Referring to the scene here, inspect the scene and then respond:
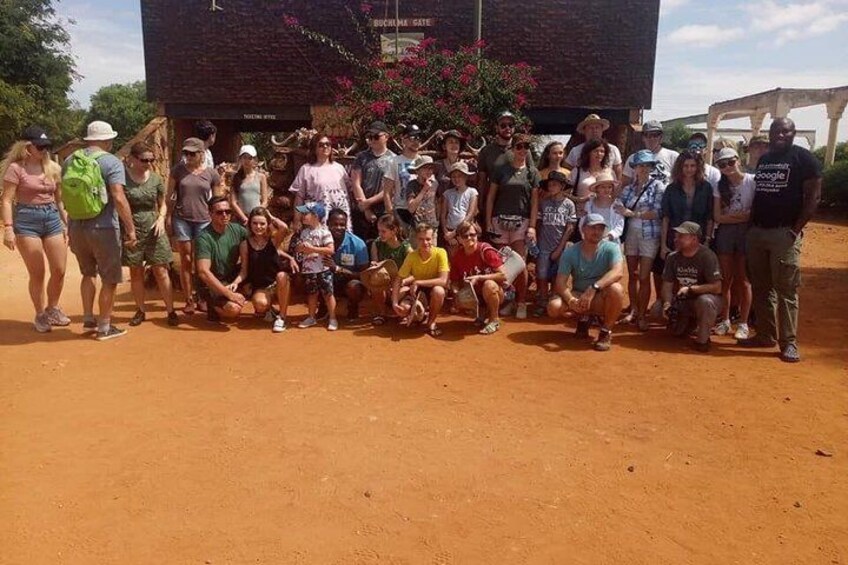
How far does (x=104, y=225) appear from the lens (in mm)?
5633

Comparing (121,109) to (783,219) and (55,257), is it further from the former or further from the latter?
(783,219)

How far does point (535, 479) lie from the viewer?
3406mm

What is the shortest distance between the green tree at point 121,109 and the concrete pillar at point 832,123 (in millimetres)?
32692

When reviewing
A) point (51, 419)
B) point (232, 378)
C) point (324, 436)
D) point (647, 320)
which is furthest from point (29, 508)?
point (647, 320)

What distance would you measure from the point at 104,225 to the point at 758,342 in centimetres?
583

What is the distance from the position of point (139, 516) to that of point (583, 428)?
2.55 m

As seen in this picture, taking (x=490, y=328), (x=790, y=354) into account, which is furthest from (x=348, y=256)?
(x=790, y=354)

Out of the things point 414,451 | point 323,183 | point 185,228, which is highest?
point 323,183

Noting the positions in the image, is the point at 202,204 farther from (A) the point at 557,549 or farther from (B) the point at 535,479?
(A) the point at 557,549

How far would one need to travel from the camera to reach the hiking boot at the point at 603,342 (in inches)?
222

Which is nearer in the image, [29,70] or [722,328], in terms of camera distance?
[722,328]

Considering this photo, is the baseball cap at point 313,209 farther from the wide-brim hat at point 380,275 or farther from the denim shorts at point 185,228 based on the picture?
the denim shorts at point 185,228

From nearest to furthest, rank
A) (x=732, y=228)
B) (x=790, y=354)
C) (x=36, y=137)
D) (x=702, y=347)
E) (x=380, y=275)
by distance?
1. (x=790, y=354)
2. (x=36, y=137)
3. (x=702, y=347)
4. (x=732, y=228)
5. (x=380, y=275)

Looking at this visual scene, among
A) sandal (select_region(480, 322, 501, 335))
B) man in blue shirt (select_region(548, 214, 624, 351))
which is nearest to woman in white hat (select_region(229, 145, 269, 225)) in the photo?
sandal (select_region(480, 322, 501, 335))
